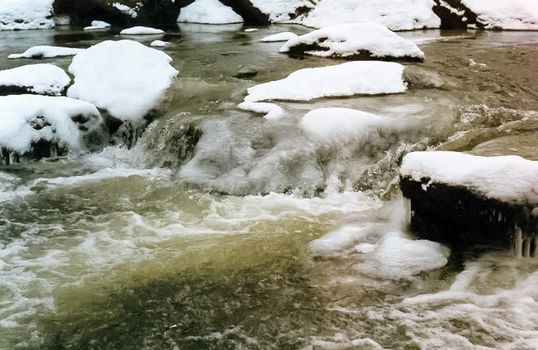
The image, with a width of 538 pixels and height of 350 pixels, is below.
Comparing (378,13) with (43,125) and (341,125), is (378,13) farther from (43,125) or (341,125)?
(43,125)

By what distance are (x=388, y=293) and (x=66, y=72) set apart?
8.52 m

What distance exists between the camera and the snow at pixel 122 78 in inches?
341

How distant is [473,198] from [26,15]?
21918mm

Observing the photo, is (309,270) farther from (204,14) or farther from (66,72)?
(204,14)

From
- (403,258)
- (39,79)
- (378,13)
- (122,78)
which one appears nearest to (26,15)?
(378,13)

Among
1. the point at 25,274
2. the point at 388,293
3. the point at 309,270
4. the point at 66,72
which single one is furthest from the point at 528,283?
the point at 66,72

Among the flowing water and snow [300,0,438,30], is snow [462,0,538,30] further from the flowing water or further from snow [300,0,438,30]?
the flowing water

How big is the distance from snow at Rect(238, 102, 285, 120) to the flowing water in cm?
15

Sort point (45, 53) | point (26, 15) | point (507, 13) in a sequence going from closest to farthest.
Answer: point (45, 53) < point (507, 13) < point (26, 15)

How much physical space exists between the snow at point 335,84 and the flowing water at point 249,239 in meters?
0.30

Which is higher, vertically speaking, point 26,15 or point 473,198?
point 26,15

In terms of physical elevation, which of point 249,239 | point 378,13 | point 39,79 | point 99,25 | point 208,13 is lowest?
point 249,239

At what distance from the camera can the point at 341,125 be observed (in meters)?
6.85

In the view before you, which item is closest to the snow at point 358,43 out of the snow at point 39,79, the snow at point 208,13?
the snow at point 39,79
